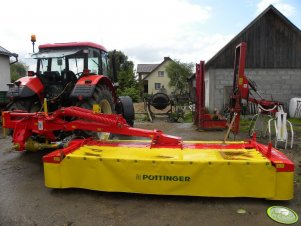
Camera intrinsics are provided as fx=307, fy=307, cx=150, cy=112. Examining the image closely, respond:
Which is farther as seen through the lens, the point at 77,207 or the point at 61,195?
the point at 61,195

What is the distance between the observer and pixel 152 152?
163 inches

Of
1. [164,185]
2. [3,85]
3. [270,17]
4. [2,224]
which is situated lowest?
[2,224]

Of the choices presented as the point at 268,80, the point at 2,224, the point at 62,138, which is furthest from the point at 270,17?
the point at 2,224

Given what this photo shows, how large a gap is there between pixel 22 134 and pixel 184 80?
37.8m

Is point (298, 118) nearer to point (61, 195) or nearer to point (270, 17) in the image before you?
point (270, 17)

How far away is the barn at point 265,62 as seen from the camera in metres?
13.8

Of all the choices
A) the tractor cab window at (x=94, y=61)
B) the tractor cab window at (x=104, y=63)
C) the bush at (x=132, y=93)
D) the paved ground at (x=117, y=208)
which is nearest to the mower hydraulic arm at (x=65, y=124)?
the paved ground at (x=117, y=208)

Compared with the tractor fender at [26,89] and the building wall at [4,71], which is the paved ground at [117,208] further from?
the building wall at [4,71]

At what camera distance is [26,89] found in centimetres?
595

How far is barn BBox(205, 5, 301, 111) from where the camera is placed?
13.8 m

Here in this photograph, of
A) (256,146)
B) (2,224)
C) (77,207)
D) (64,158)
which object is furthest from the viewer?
(256,146)

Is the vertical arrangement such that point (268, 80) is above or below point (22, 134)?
above

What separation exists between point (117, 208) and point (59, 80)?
3667 mm

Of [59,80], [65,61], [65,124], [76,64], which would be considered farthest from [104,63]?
[65,124]
